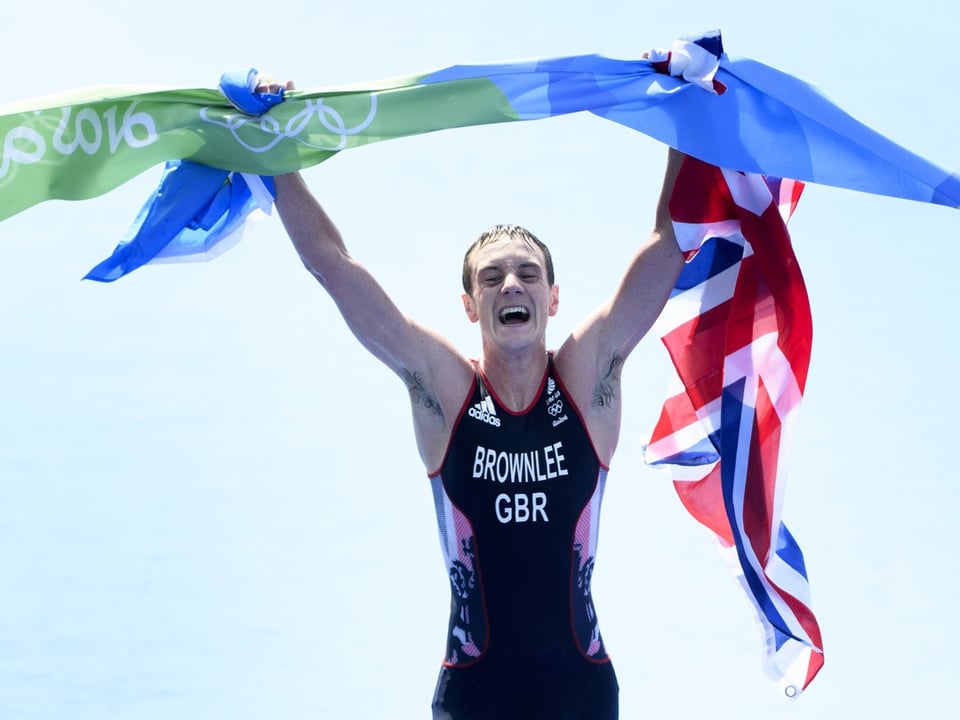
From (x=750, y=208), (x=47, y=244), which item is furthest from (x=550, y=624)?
(x=47, y=244)

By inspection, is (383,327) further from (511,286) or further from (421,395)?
(511,286)

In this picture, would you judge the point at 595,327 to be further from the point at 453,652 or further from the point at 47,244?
the point at 47,244

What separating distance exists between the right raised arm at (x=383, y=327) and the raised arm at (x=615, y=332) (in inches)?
11.3

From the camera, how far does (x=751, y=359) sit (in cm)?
386

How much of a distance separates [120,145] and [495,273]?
39.9 inches

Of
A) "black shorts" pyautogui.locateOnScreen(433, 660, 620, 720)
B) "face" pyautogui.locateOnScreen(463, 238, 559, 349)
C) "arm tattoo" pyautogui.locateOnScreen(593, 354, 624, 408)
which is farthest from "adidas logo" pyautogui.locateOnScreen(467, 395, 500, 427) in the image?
"black shorts" pyautogui.locateOnScreen(433, 660, 620, 720)

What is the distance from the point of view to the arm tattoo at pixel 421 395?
3600mm

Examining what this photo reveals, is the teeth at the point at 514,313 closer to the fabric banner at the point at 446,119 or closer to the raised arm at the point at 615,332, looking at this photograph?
the raised arm at the point at 615,332

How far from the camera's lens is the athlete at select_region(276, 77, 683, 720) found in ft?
11.5

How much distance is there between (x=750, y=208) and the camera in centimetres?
376

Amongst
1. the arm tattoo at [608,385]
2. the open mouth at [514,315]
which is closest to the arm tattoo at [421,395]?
the open mouth at [514,315]

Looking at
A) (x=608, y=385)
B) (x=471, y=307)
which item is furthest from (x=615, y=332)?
(x=471, y=307)

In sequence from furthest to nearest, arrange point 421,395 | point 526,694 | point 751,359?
point 751,359 < point 421,395 < point 526,694

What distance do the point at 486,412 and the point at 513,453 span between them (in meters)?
0.13
